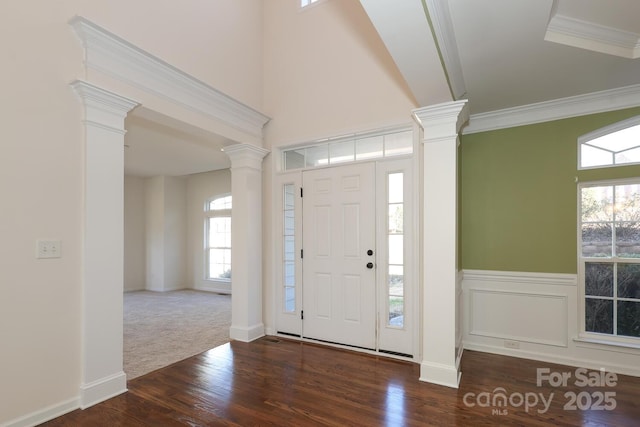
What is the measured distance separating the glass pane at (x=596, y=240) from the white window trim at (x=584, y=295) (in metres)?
0.04

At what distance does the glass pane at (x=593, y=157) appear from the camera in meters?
3.08

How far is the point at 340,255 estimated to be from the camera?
3.71 m

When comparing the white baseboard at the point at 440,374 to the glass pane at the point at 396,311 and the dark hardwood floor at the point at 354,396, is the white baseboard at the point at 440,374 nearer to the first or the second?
the dark hardwood floor at the point at 354,396

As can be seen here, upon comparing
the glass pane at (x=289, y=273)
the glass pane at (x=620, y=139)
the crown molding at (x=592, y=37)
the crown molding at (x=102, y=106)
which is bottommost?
the glass pane at (x=289, y=273)

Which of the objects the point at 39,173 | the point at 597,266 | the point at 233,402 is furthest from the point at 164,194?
the point at 597,266

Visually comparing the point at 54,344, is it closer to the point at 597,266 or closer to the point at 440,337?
the point at 440,337

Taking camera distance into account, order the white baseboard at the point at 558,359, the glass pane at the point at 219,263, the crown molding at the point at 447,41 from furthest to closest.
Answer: the glass pane at the point at 219,263 → the white baseboard at the point at 558,359 → the crown molding at the point at 447,41

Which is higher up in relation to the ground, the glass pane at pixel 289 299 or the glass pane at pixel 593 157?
the glass pane at pixel 593 157

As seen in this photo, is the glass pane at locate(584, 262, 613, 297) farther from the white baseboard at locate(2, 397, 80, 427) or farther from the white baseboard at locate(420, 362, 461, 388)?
the white baseboard at locate(2, 397, 80, 427)

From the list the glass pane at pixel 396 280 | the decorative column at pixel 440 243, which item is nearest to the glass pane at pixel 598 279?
the decorative column at pixel 440 243

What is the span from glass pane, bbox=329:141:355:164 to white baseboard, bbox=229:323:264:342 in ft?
7.49

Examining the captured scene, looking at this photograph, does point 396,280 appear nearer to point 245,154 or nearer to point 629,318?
point 629,318

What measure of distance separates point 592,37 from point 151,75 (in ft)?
11.8

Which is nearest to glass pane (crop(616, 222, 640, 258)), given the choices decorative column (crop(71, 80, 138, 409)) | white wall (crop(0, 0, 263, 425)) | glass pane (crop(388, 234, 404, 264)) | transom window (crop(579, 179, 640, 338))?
transom window (crop(579, 179, 640, 338))
